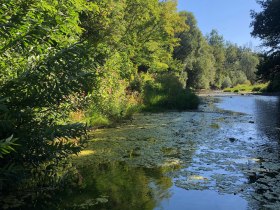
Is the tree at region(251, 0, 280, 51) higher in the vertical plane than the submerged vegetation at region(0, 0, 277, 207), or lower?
higher

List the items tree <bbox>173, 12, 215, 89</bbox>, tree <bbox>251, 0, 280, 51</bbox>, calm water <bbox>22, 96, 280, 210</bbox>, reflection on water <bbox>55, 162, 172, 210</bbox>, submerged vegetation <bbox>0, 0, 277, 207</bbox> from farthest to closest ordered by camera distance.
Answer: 1. tree <bbox>173, 12, 215, 89</bbox>
2. tree <bbox>251, 0, 280, 51</bbox>
3. calm water <bbox>22, 96, 280, 210</bbox>
4. reflection on water <bbox>55, 162, 172, 210</bbox>
5. submerged vegetation <bbox>0, 0, 277, 207</bbox>

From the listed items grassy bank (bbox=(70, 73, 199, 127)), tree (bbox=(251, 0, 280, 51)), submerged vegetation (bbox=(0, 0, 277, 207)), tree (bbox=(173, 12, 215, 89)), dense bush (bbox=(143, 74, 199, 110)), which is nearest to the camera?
submerged vegetation (bbox=(0, 0, 277, 207))

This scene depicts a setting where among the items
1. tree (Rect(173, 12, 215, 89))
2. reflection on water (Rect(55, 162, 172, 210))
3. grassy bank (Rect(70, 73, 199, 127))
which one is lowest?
reflection on water (Rect(55, 162, 172, 210))

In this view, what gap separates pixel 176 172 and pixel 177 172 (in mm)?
21

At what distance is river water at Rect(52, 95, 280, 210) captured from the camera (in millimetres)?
5469

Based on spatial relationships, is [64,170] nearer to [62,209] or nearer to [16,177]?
[62,209]

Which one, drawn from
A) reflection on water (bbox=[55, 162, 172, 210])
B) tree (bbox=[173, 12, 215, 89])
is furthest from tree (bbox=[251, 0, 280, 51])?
reflection on water (bbox=[55, 162, 172, 210])

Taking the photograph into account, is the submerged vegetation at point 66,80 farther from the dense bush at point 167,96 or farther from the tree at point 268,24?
the tree at point 268,24

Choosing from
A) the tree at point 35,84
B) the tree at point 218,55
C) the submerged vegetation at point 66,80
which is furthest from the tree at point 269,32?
the tree at point 218,55

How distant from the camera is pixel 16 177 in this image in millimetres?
4281

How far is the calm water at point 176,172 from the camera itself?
215 inches

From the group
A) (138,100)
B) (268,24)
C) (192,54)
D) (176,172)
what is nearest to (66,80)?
(176,172)

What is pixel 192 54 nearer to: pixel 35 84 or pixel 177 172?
pixel 177 172

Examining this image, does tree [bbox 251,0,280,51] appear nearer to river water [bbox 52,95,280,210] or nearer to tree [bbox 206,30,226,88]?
river water [bbox 52,95,280,210]
